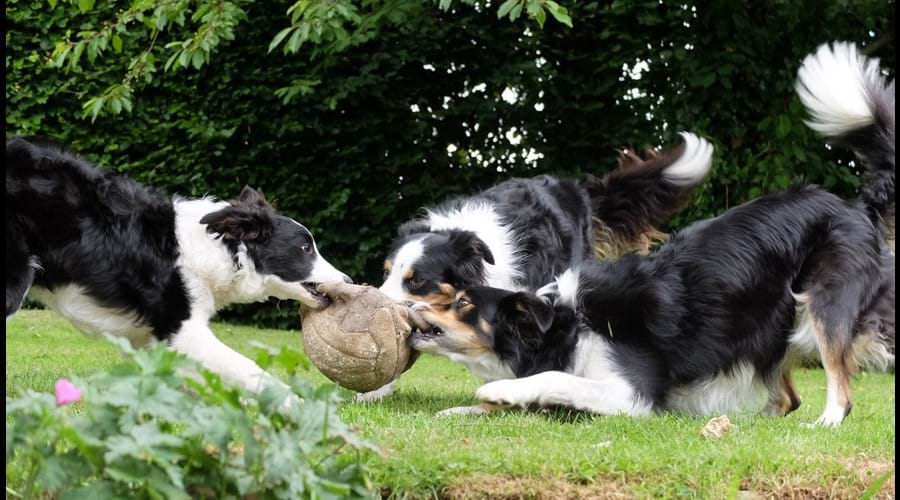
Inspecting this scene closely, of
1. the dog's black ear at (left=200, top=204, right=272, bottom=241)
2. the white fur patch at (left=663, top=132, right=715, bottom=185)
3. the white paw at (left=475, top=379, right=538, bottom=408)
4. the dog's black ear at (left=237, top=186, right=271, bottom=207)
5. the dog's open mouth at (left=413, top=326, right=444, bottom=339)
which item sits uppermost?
the white fur patch at (left=663, top=132, right=715, bottom=185)

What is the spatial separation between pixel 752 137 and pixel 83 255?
248 inches

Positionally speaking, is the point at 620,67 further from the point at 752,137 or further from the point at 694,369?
the point at 694,369

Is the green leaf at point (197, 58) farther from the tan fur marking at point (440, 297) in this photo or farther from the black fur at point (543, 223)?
the tan fur marking at point (440, 297)

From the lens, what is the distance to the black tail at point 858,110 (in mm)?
4965

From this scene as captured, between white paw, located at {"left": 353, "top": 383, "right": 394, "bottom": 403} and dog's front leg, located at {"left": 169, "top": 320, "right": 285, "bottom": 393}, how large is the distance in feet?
1.79

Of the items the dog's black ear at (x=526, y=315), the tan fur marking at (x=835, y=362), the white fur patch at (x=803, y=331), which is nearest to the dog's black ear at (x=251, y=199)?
the dog's black ear at (x=526, y=315)

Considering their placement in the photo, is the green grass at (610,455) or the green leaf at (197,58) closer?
the green grass at (610,455)

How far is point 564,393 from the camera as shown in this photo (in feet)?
15.2

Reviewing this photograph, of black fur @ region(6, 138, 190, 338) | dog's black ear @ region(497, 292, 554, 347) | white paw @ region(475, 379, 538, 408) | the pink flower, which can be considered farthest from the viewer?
black fur @ region(6, 138, 190, 338)

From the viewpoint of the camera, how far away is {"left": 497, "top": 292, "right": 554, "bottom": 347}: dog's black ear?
15.9 feet

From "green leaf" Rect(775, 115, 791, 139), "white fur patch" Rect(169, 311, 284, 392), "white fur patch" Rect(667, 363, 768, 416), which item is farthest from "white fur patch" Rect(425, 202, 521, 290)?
"green leaf" Rect(775, 115, 791, 139)

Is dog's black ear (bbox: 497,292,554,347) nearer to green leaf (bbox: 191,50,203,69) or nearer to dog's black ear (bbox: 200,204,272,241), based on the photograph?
dog's black ear (bbox: 200,204,272,241)

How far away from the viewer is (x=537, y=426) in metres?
4.32

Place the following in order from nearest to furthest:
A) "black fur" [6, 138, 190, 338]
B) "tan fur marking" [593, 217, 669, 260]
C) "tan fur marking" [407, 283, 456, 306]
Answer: "black fur" [6, 138, 190, 338]
"tan fur marking" [407, 283, 456, 306]
"tan fur marking" [593, 217, 669, 260]
